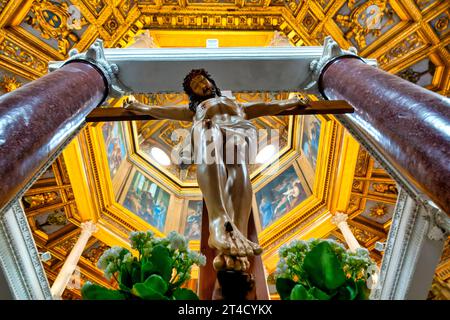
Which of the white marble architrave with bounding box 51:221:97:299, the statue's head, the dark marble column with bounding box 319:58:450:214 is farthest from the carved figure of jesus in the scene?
the white marble architrave with bounding box 51:221:97:299

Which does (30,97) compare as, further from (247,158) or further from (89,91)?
(247,158)

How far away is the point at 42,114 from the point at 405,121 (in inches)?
111

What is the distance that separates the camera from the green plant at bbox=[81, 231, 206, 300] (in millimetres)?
1024

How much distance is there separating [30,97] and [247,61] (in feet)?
9.66

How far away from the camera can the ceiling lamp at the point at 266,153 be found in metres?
12.9

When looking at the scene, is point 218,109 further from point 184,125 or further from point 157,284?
point 184,125

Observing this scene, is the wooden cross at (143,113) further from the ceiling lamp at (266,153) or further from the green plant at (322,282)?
the ceiling lamp at (266,153)

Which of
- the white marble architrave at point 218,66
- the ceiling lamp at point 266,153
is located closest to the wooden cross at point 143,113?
the white marble architrave at point 218,66

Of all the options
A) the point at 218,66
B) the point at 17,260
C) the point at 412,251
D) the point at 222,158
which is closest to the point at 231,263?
the point at 222,158

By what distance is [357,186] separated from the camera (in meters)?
10.2

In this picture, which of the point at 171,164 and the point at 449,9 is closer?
the point at 449,9

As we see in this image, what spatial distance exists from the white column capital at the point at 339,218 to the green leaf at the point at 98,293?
10024mm

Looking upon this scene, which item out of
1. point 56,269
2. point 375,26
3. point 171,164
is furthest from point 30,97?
point 171,164

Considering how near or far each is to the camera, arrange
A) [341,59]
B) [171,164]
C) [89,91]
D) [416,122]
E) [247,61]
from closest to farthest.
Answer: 1. [416,122]
2. [89,91]
3. [341,59]
4. [247,61]
5. [171,164]
